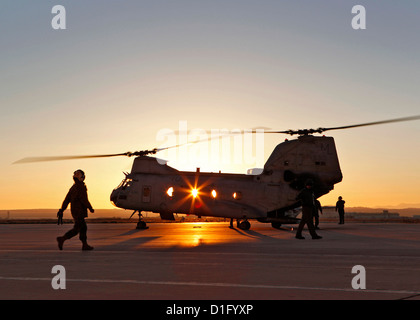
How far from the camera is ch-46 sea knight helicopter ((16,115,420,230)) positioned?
27.4m

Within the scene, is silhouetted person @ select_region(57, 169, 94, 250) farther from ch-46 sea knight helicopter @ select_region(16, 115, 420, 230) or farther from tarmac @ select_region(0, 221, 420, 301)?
ch-46 sea knight helicopter @ select_region(16, 115, 420, 230)

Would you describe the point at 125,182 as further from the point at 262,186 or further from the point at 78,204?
the point at 78,204

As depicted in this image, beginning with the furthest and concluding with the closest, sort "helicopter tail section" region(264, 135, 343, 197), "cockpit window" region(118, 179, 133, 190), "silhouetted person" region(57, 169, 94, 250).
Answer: "cockpit window" region(118, 179, 133, 190), "helicopter tail section" region(264, 135, 343, 197), "silhouetted person" region(57, 169, 94, 250)

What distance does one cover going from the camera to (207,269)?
10.7 meters

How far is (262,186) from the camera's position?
91.6 ft

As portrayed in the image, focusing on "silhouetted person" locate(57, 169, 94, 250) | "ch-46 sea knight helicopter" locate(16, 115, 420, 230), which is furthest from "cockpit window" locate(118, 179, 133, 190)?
"silhouetted person" locate(57, 169, 94, 250)

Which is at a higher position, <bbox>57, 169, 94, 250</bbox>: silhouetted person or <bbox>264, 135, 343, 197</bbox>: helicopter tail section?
<bbox>264, 135, 343, 197</bbox>: helicopter tail section

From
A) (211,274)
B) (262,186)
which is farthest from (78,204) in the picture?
(262,186)

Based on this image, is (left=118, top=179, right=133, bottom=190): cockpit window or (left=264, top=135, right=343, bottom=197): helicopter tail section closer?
(left=264, top=135, right=343, bottom=197): helicopter tail section

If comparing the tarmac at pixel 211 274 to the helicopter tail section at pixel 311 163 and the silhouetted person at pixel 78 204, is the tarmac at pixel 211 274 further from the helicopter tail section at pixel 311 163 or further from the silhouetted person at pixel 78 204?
the helicopter tail section at pixel 311 163

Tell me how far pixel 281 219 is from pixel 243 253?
45.3 ft
